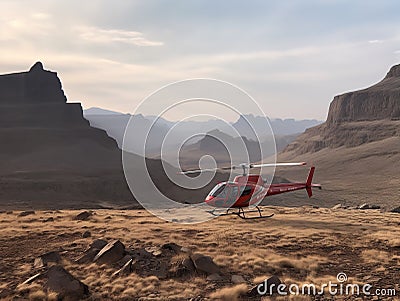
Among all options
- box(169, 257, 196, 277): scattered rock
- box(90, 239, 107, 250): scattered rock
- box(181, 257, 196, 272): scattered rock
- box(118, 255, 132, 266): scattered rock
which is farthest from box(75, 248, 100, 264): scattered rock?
box(181, 257, 196, 272): scattered rock

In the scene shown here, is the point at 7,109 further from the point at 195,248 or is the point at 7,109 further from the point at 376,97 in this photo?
the point at 376,97

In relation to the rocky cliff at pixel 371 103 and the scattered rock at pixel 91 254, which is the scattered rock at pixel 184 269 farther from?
the rocky cliff at pixel 371 103

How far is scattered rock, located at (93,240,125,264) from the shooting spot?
561 inches

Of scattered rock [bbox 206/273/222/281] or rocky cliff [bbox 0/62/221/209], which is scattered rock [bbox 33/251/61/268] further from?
rocky cliff [bbox 0/62/221/209]

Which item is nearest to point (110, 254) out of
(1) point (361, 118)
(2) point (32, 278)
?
(2) point (32, 278)

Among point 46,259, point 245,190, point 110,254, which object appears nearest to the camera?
point 110,254

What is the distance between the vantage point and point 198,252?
16.1 meters

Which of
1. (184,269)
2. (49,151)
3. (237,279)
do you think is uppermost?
(49,151)

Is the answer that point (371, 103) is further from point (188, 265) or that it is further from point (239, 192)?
point (188, 265)

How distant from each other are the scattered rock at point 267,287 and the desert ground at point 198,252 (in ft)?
0.46

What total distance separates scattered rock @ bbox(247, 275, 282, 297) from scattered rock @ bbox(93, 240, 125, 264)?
570 cm

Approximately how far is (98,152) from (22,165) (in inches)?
937

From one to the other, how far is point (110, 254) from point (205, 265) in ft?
12.7

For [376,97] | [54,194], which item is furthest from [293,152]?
[54,194]
